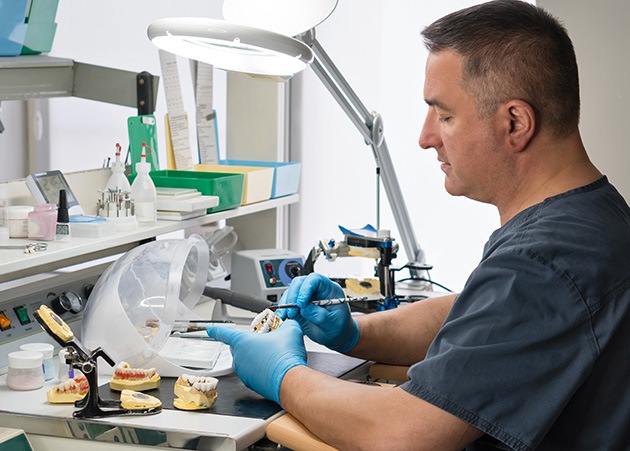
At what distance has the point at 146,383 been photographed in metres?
1.69

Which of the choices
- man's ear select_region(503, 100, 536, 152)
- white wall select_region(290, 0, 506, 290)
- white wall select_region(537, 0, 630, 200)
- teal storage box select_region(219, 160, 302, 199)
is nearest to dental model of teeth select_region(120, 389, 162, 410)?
man's ear select_region(503, 100, 536, 152)

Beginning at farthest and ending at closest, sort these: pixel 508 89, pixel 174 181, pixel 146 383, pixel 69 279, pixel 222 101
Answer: pixel 222 101
pixel 174 181
pixel 69 279
pixel 146 383
pixel 508 89

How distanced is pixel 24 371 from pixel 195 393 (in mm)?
348

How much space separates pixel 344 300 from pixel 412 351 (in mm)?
192

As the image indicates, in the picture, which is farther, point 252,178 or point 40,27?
point 252,178

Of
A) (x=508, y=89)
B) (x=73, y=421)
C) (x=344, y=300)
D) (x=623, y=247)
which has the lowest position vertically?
(x=73, y=421)

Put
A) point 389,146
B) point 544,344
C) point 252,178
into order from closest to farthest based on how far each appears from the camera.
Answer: point 544,344
point 252,178
point 389,146

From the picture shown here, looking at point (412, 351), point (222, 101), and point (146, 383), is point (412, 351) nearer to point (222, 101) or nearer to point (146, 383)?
point (146, 383)

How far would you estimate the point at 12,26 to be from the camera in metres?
2.21

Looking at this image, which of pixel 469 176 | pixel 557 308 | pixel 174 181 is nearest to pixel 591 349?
pixel 557 308

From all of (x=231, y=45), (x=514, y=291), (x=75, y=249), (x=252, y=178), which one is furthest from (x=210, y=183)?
(x=514, y=291)

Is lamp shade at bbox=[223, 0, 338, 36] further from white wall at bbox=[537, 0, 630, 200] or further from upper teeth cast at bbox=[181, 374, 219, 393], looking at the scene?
white wall at bbox=[537, 0, 630, 200]

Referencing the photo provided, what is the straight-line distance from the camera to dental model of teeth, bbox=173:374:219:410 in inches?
62.7

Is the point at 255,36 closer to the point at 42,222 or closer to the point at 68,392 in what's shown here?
the point at 42,222
